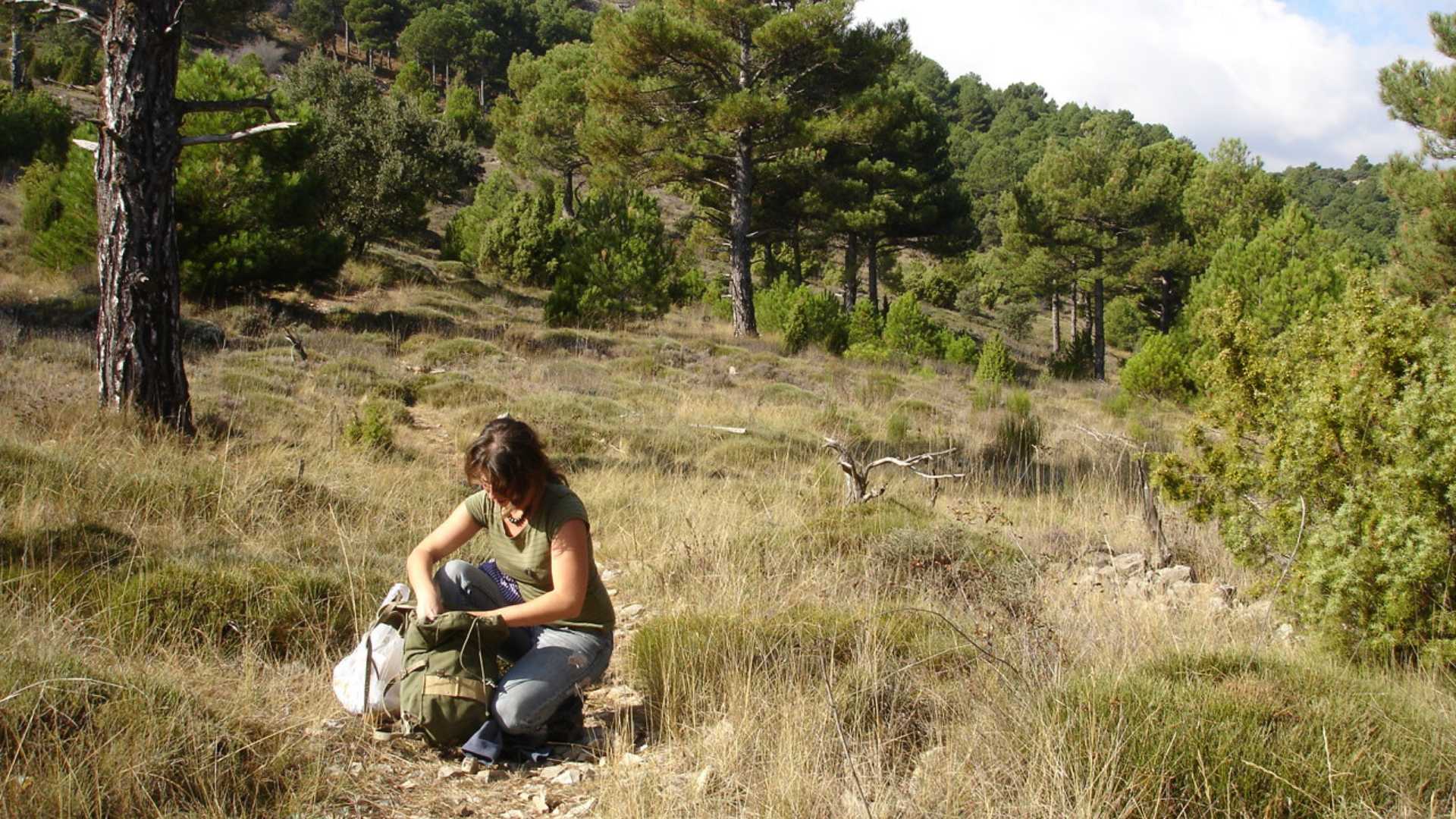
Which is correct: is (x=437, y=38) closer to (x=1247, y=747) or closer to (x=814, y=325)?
(x=814, y=325)

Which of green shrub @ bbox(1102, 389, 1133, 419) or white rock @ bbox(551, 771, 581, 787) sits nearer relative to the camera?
white rock @ bbox(551, 771, 581, 787)

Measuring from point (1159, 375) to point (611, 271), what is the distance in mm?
10558

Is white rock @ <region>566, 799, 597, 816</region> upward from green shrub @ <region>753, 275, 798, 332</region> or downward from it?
downward

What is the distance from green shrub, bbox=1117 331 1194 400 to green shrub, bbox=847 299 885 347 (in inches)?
214

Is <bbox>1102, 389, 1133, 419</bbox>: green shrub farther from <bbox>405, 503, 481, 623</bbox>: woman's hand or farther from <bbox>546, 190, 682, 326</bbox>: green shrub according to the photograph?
<bbox>405, 503, 481, 623</bbox>: woman's hand

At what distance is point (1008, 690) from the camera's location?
9.71ft

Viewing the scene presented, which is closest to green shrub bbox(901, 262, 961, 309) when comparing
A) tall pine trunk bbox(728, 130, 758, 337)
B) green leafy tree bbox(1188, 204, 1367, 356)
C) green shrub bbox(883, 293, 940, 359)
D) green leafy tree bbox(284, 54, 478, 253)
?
green leafy tree bbox(1188, 204, 1367, 356)

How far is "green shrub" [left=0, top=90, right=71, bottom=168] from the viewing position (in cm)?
2188

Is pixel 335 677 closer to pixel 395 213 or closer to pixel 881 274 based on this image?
pixel 395 213

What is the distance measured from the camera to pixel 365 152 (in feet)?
67.5

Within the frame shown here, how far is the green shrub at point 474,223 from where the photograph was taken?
25.1m

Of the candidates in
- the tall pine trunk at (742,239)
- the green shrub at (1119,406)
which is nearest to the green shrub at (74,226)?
the tall pine trunk at (742,239)

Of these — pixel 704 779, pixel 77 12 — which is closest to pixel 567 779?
pixel 704 779

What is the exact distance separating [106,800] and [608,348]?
13610 millimetres
